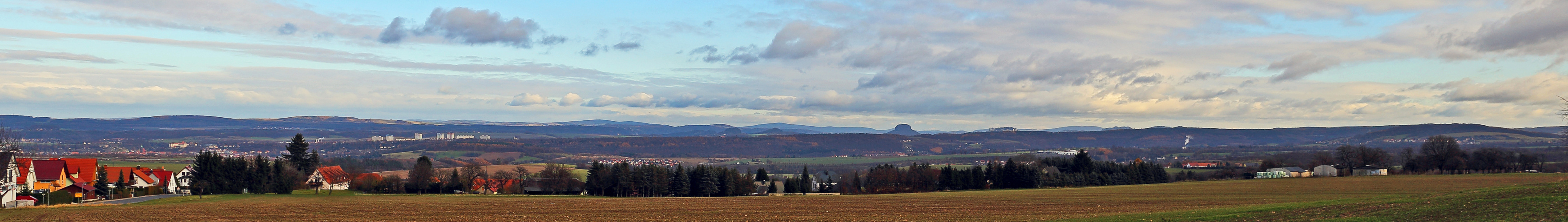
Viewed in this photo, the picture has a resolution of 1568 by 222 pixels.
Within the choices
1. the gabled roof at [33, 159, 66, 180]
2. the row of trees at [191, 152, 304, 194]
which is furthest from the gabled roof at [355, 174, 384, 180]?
the gabled roof at [33, 159, 66, 180]

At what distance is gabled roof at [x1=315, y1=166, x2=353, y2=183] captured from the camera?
90.6m

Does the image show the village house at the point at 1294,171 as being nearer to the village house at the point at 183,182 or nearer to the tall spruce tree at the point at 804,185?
the tall spruce tree at the point at 804,185

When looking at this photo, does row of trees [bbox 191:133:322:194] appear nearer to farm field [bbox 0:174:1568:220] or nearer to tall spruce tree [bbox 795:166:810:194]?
farm field [bbox 0:174:1568:220]

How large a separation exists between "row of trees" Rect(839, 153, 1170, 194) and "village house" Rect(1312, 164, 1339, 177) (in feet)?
64.2

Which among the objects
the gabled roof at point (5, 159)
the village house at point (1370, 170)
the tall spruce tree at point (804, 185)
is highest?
the gabled roof at point (5, 159)

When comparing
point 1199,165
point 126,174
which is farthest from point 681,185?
point 1199,165

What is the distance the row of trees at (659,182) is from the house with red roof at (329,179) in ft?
81.2

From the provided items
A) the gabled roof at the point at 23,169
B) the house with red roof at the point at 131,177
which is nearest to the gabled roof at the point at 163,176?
the house with red roof at the point at 131,177

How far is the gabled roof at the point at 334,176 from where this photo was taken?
9062 centimetres

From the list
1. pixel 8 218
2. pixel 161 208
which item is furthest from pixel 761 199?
pixel 8 218

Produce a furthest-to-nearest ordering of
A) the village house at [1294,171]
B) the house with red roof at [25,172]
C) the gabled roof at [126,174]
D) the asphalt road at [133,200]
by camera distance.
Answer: the village house at [1294,171], the gabled roof at [126,174], the house with red roof at [25,172], the asphalt road at [133,200]

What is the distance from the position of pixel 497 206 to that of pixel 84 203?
94.7ft

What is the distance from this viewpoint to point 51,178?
233 ft

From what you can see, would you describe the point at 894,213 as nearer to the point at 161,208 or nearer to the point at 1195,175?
the point at 161,208
